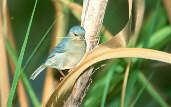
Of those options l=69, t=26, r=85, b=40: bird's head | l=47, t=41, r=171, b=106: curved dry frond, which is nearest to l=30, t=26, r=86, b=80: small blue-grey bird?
l=69, t=26, r=85, b=40: bird's head

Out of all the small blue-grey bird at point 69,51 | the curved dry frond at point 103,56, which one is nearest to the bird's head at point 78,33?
the small blue-grey bird at point 69,51

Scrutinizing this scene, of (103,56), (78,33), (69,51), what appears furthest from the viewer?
(69,51)

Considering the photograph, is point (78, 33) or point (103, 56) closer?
point (103, 56)

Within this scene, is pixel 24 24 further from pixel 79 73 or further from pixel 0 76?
pixel 79 73

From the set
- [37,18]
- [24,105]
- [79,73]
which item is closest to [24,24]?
[37,18]

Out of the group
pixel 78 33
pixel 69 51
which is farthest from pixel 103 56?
pixel 69 51

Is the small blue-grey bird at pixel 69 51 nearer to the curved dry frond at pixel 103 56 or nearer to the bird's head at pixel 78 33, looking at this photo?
the bird's head at pixel 78 33

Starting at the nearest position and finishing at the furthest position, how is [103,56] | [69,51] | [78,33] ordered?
[103,56] < [78,33] < [69,51]

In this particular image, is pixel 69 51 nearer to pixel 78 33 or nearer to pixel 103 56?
pixel 78 33

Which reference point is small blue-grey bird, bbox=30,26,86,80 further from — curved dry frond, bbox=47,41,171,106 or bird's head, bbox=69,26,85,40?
curved dry frond, bbox=47,41,171,106
